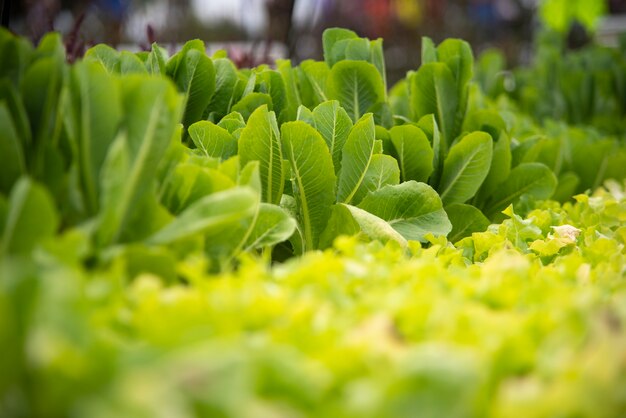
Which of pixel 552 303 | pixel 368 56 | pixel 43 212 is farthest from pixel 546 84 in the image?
pixel 43 212

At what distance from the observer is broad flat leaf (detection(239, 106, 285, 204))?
173cm

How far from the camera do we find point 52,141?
134cm

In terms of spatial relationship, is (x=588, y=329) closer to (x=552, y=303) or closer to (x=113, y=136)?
(x=552, y=303)

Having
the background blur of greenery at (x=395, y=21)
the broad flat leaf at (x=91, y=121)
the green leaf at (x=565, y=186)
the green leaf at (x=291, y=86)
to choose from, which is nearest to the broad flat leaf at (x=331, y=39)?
the green leaf at (x=291, y=86)

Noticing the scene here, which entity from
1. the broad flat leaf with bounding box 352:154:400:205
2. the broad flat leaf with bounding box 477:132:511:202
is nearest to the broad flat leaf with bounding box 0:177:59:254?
the broad flat leaf with bounding box 352:154:400:205

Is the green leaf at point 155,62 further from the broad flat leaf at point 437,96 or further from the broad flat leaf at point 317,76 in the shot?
the broad flat leaf at point 437,96

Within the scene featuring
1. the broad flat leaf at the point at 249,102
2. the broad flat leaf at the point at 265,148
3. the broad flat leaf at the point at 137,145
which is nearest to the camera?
the broad flat leaf at the point at 137,145

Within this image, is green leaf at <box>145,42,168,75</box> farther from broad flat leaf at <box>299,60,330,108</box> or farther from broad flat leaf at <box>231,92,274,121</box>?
broad flat leaf at <box>299,60,330,108</box>

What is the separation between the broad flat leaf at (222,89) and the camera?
7.14 feet

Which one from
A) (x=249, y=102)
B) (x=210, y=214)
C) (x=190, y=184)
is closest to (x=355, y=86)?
(x=249, y=102)

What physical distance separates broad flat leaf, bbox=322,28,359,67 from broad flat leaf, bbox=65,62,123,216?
117 cm

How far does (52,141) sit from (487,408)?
858mm

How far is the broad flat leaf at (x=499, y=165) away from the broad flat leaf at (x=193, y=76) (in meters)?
0.88

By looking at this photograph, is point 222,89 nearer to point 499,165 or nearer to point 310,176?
point 310,176
